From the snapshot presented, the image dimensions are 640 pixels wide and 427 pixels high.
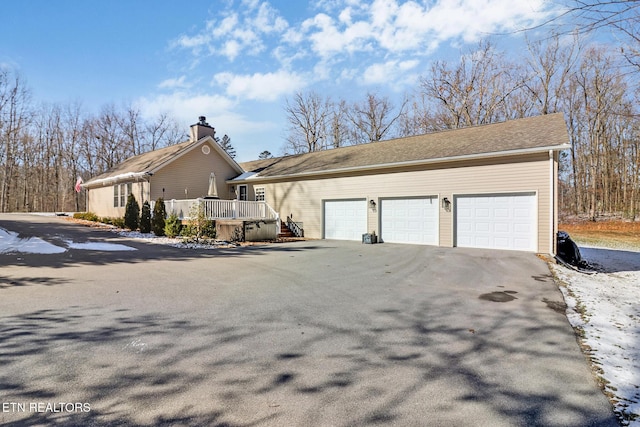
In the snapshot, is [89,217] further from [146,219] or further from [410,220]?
[410,220]

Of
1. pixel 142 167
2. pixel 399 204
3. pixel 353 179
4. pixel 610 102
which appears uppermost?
pixel 610 102

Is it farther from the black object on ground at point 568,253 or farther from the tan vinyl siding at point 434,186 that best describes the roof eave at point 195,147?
the black object on ground at point 568,253

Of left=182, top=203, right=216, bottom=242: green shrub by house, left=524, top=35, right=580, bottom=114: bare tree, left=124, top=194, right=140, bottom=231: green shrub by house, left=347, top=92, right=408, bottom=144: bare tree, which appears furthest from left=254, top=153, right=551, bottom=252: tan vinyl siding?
left=524, top=35, right=580, bottom=114: bare tree

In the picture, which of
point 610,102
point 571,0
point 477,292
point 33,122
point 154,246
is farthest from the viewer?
point 33,122

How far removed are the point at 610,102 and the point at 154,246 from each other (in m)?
31.9

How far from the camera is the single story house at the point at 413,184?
11.0m

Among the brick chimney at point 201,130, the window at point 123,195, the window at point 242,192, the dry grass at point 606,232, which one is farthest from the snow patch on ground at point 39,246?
the dry grass at point 606,232

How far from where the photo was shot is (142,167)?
62.7 feet

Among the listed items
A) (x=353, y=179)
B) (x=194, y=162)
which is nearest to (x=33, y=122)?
(x=194, y=162)

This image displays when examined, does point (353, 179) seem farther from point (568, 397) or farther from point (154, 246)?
point (568, 397)

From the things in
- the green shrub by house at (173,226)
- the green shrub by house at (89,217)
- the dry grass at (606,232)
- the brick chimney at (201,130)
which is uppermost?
the brick chimney at (201,130)

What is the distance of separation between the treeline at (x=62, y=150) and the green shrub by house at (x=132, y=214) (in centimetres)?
2112

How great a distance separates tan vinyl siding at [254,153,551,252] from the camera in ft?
35.4

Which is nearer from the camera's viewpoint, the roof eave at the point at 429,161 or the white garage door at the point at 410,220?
the roof eave at the point at 429,161
